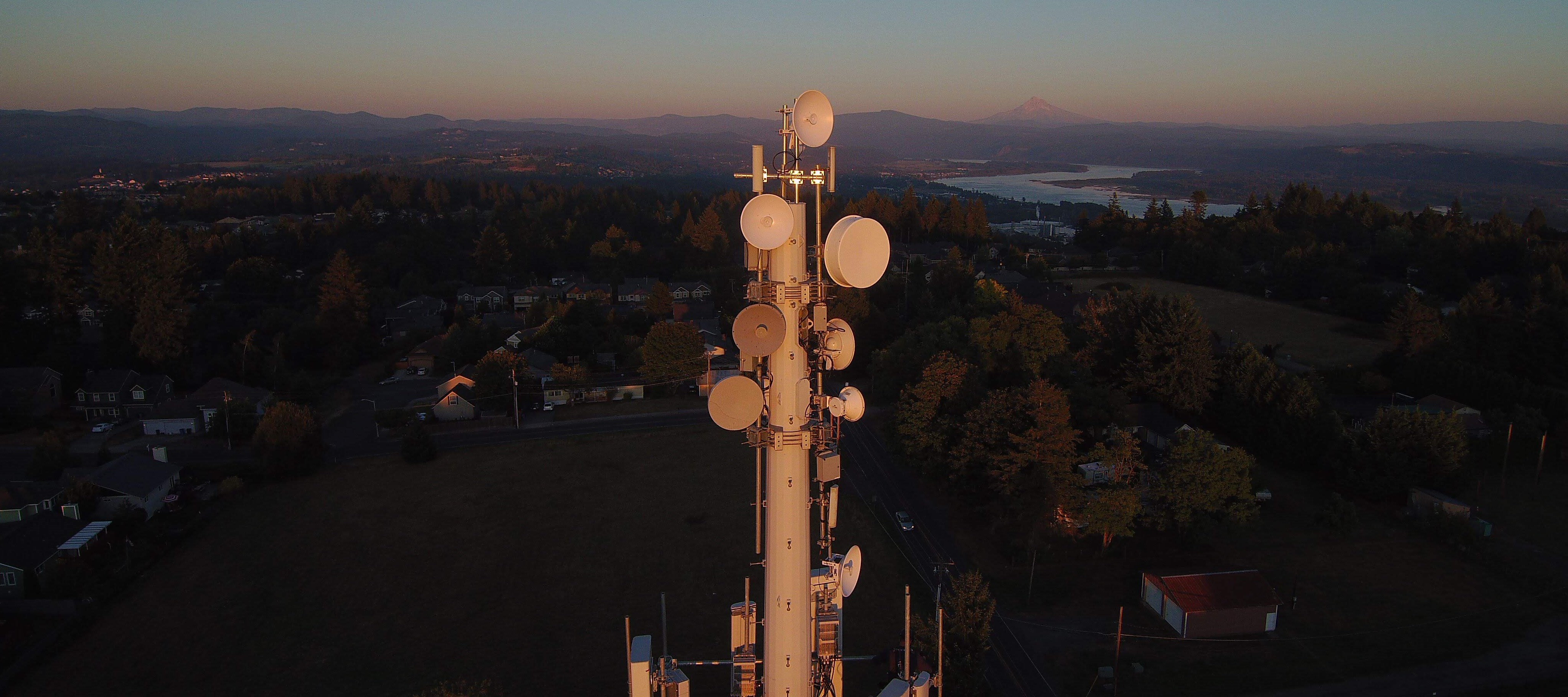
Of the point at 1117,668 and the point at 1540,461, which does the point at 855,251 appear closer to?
the point at 1117,668

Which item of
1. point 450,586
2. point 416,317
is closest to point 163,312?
point 416,317

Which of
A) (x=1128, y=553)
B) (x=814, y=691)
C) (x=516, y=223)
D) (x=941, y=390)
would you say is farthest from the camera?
(x=516, y=223)

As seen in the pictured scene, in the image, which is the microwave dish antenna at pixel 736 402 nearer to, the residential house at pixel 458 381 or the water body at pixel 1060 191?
the residential house at pixel 458 381

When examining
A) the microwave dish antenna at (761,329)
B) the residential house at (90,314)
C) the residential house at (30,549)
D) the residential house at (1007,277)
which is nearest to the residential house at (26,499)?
the residential house at (30,549)

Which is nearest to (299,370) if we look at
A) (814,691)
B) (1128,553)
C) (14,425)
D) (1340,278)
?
(14,425)

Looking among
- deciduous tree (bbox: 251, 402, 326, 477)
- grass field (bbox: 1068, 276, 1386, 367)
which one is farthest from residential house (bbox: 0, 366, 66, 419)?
grass field (bbox: 1068, 276, 1386, 367)

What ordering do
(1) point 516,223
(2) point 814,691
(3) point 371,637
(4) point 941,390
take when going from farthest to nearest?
(1) point 516,223, (4) point 941,390, (3) point 371,637, (2) point 814,691

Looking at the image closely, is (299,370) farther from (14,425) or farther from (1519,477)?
(1519,477)
